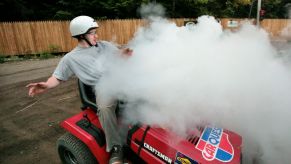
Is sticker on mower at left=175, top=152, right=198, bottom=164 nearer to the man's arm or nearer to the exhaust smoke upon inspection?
→ the exhaust smoke

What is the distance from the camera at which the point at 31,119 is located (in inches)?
188

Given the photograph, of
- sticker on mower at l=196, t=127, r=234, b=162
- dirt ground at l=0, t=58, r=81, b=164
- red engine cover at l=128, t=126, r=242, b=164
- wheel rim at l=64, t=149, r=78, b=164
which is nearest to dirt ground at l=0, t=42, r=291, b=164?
dirt ground at l=0, t=58, r=81, b=164

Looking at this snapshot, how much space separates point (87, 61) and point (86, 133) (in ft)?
2.88

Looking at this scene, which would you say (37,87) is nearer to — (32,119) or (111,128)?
(111,128)

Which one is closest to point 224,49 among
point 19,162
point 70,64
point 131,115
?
point 131,115

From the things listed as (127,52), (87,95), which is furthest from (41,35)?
(127,52)

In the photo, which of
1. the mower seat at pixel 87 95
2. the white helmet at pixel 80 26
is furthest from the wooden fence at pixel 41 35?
the mower seat at pixel 87 95

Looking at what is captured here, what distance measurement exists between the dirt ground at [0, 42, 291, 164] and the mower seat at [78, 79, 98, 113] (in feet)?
4.13

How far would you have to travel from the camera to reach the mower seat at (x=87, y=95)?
281 centimetres

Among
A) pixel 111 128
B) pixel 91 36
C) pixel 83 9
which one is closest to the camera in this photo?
pixel 111 128

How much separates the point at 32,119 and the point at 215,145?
12.8 ft

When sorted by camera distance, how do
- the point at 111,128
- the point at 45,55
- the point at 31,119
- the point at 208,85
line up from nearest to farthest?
the point at 208,85
the point at 111,128
the point at 31,119
the point at 45,55

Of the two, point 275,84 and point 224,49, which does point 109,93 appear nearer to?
point 224,49

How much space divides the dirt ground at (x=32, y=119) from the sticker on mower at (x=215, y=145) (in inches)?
81.0
